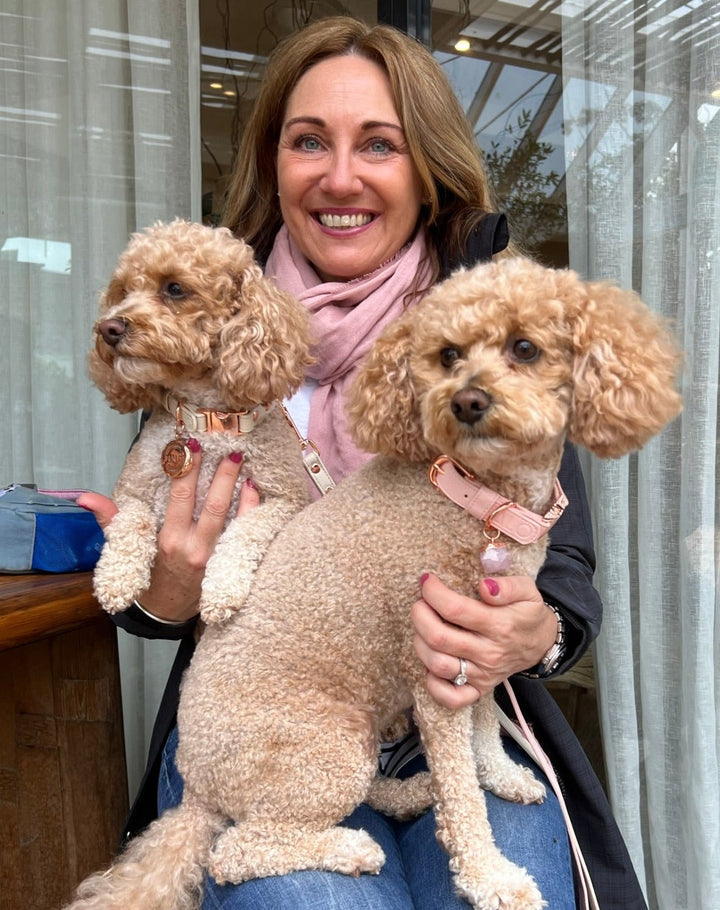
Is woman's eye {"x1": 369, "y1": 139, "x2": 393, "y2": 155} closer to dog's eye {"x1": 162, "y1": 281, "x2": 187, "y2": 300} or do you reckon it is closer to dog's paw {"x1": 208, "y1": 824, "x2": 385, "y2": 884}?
dog's eye {"x1": 162, "y1": 281, "x2": 187, "y2": 300}

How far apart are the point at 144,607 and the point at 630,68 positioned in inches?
59.9

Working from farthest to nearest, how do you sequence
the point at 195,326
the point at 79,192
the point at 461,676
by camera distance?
the point at 79,192
the point at 195,326
the point at 461,676

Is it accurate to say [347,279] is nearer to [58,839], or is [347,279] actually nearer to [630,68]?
[630,68]

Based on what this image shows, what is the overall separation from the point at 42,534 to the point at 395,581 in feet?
2.25

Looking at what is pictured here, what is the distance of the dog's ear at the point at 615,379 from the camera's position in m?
0.97

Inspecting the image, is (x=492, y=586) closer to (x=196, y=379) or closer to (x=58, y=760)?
(x=196, y=379)

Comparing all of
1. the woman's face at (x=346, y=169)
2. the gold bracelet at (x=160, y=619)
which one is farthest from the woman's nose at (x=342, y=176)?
the gold bracelet at (x=160, y=619)

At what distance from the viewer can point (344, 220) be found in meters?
1.51

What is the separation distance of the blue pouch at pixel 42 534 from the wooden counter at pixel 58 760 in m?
0.03

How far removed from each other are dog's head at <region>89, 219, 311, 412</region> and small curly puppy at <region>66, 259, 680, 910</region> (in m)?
0.23

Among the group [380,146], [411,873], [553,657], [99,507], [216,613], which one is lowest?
[411,873]

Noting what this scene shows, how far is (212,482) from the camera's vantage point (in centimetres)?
129

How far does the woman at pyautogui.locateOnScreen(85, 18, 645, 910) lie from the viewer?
107cm

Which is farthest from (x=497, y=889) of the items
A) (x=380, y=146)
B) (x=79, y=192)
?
(x=79, y=192)
